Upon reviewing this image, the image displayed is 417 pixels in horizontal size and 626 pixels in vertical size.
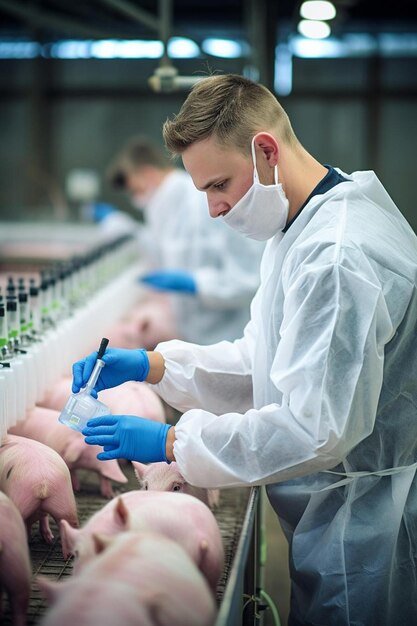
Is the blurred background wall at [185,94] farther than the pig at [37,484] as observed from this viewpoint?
Yes

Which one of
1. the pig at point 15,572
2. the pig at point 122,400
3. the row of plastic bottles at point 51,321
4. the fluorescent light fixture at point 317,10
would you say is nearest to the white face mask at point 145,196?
the row of plastic bottles at point 51,321

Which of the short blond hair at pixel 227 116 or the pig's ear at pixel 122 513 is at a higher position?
the short blond hair at pixel 227 116

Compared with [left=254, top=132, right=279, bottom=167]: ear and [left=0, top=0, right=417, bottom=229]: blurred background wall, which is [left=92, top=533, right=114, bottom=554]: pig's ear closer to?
[left=254, top=132, right=279, bottom=167]: ear

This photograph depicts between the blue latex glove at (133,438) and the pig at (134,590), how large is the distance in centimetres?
39

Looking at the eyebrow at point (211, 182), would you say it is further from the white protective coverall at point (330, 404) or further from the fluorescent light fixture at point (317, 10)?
the fluorescent light fixture at point (317, 10)

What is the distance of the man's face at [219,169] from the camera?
1749 mm

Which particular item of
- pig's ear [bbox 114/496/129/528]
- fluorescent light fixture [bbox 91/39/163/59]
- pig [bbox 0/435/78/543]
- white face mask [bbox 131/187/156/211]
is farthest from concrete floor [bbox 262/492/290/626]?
fluorescent light fixture [bbox 91/39/163/59]

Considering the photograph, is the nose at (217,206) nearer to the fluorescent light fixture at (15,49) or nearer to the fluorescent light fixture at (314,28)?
the fluorescent light fixture at (314,28)

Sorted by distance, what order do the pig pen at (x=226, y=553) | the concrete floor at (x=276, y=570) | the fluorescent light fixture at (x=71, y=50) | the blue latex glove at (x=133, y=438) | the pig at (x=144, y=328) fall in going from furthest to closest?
the fluorescent light fixture at (x=71, y=50) → the pig at (x=144, y=328) → the concrete floor at (x=276, y=570) → the blue latex glove at (x=133, y=438) → the pig pen at (x=226, y=553)

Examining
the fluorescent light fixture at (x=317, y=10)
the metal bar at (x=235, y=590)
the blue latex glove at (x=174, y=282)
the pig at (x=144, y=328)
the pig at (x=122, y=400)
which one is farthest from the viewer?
the blue latex glove at (x=174, y=282)

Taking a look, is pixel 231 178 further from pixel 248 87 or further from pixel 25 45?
pixel 25 45

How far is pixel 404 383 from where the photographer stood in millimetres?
1771

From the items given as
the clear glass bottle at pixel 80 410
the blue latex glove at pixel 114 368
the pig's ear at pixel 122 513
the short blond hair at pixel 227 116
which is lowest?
the pig's ear at pixel 122 513

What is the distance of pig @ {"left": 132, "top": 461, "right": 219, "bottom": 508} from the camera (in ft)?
5.82
